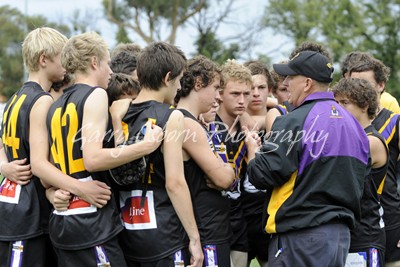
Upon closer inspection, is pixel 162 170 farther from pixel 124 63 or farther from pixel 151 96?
pixel 124 63

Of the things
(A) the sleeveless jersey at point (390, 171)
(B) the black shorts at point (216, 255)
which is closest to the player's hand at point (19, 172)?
(B) the black shorts at point (216, 255)

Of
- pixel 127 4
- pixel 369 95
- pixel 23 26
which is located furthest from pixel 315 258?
pixel 23 26

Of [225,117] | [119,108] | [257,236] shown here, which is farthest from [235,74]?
[257,236]

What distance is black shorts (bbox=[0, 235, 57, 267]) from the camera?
470 centimetres

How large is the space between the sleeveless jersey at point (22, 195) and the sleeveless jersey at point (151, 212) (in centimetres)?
79

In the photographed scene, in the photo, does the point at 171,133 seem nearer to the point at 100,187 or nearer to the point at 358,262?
the point at 100,187

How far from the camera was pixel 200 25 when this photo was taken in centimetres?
4600

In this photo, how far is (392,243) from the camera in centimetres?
526

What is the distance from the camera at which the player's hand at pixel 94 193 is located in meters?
4.24

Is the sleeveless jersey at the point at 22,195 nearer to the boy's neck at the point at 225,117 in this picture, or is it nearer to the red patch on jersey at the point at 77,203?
the red patch on jersey at the point at 77,203

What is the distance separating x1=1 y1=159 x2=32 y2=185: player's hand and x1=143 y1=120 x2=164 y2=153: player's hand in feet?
3.79

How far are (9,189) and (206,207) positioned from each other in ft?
5.28

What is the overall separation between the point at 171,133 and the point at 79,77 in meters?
0.83

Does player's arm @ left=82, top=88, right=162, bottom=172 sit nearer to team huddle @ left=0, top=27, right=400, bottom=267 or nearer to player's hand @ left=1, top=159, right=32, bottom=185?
team huddle @ left=0, top=27, right=400, bottom=267
